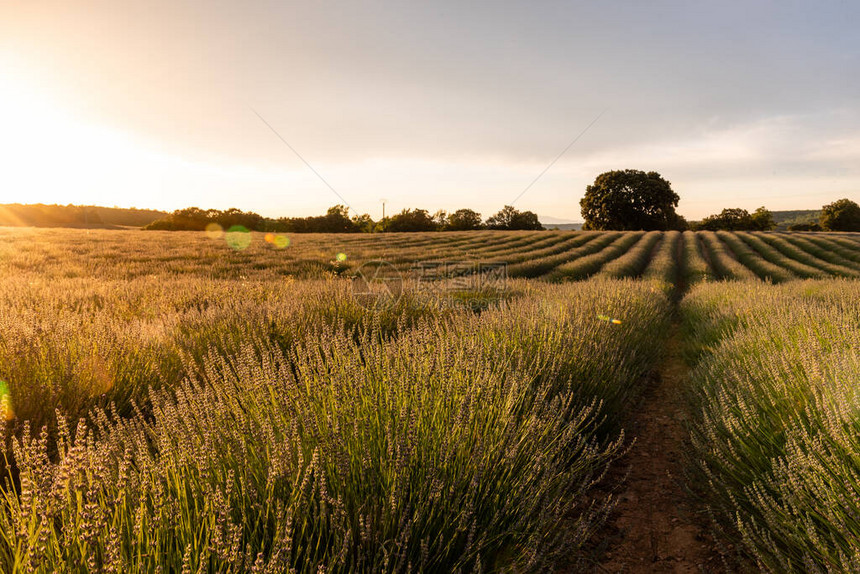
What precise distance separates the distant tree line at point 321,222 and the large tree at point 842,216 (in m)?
47.4

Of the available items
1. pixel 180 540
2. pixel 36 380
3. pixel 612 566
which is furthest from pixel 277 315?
pixel 612 566

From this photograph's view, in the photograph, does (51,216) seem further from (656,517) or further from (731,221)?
(731,221)

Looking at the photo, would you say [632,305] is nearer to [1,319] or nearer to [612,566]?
[612,566]

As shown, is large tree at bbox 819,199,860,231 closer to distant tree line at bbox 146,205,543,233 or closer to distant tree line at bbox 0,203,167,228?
distant tree line at bbox 146,205,543,233

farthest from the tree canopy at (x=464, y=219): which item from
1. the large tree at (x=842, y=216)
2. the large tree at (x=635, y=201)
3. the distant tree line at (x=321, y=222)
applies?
the large tree at (x=842, y=216)

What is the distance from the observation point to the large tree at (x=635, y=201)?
2100 inches

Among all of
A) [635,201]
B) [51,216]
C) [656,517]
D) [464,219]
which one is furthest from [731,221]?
[51,216]

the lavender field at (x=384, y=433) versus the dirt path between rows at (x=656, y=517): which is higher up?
the lavender field at (x=384, y=433)

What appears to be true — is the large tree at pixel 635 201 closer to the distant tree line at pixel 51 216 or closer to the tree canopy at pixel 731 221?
the tree canopy at pixel 731 221

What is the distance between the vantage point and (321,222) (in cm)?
5116

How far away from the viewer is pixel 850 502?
2186 millimetres

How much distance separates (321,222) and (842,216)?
7718 centimetres

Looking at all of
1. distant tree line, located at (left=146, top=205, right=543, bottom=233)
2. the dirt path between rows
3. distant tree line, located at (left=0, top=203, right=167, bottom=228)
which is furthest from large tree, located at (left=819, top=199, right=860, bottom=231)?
distant tree line, located at (left=0, top=203, right=167, bottom=228)

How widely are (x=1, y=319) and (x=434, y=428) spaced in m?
4.31
